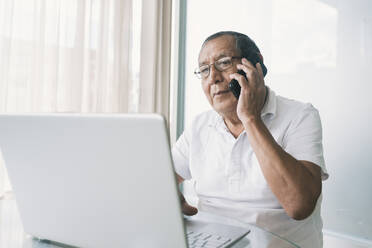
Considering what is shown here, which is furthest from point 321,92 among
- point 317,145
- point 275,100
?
point 317,145

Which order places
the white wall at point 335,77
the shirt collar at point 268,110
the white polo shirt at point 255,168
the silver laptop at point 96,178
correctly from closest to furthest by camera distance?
the silver laptop at point 96,178, the white polo shirt at point 255,168, the shirt collar at point 268,110, the white wall at point 335,77

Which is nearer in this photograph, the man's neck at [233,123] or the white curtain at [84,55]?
the man's neck at [233,123]

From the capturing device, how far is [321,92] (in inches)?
73.6

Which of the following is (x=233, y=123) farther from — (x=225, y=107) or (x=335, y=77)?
(x=335, y=77)

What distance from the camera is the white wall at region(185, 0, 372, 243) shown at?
5.56 ft

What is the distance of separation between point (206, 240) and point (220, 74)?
73 cm

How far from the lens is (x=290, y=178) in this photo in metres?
0.97

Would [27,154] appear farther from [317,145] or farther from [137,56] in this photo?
[137,56]

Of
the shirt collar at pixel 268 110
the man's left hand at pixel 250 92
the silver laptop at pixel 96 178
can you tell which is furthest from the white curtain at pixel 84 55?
the silver laptop at pixel 96 178

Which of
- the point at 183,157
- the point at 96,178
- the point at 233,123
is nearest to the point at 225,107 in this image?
the point at 233,123

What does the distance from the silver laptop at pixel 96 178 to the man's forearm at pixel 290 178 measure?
0.32m

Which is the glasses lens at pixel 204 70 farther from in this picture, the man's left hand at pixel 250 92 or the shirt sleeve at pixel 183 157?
the shirt sleeve at pixel 183 157

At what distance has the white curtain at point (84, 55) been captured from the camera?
1.89 m

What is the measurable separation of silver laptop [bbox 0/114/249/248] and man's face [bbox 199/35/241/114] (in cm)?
65
